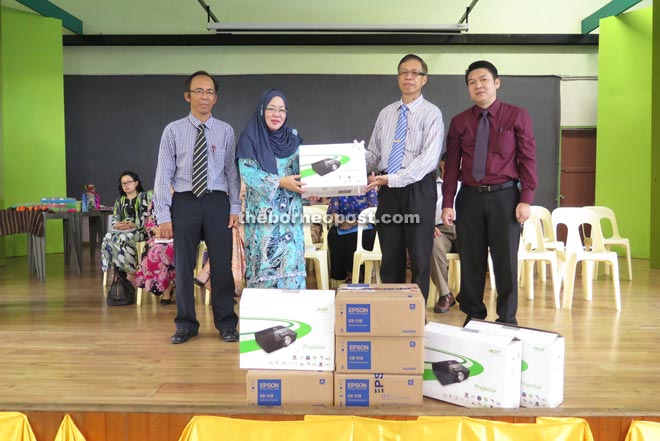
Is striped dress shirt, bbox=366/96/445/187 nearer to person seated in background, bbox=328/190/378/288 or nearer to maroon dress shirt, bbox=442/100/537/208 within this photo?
maroon dress shirt, bbox=442/100/537/208

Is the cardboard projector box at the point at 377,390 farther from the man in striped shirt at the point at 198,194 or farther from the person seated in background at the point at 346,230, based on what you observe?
the person seated in background at the point at 346,230

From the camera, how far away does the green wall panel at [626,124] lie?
26.0 feet

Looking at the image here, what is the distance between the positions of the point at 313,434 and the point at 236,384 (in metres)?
0.71

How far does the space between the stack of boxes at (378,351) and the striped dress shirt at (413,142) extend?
3.25 ft

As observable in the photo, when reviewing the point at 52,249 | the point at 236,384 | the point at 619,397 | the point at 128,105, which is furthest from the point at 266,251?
the point at 128,105

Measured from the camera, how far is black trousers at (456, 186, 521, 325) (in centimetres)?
295

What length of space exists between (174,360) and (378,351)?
1.32m

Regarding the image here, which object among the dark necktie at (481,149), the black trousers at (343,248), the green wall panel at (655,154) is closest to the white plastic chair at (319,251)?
the black trousers at (343,248)

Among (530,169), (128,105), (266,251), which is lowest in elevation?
(266,251)

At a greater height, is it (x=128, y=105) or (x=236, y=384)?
(x=128, y=105)

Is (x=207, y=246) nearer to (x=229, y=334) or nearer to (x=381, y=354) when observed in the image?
(x=229, y=334)

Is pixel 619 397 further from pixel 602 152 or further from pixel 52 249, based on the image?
pixel 52 249

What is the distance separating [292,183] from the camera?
2.80m

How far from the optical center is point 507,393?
7.04ft
